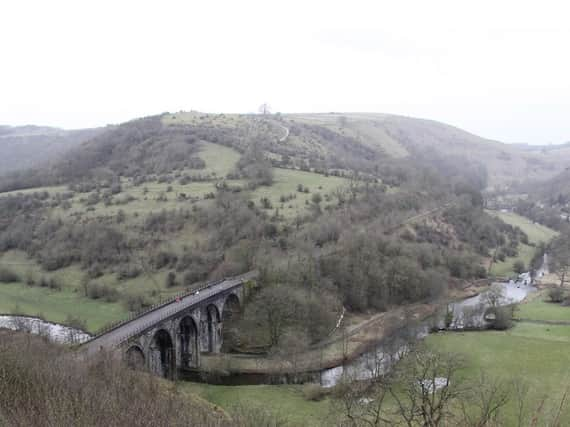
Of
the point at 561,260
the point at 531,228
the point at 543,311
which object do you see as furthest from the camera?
the point at 531,228

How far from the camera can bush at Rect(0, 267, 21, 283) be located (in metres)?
78.0

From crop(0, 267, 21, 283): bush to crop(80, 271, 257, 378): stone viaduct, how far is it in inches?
1364

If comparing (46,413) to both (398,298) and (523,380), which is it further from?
(398,298)

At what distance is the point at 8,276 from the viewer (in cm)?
7819

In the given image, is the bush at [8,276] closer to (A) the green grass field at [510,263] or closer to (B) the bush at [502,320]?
(B) the bush at [502,320]

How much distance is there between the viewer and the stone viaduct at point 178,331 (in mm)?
42062

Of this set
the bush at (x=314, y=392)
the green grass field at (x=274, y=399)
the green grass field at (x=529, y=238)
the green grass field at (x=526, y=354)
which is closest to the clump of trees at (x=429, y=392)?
the green grass field at (x=526, y=354)

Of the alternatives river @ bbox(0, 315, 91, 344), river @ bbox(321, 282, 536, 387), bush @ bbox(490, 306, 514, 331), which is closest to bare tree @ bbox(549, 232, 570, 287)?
river @ bbox(321, 282, 536, 387)

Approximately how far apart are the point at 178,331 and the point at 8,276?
42537 millimetres

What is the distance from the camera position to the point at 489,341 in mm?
56812

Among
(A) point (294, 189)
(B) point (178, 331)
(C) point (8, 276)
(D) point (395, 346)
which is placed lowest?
(D) point (395, 346)

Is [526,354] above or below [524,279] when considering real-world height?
above

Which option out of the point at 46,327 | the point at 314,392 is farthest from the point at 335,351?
the point at 46,327

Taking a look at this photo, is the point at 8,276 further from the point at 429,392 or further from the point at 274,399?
the point at 429,392
